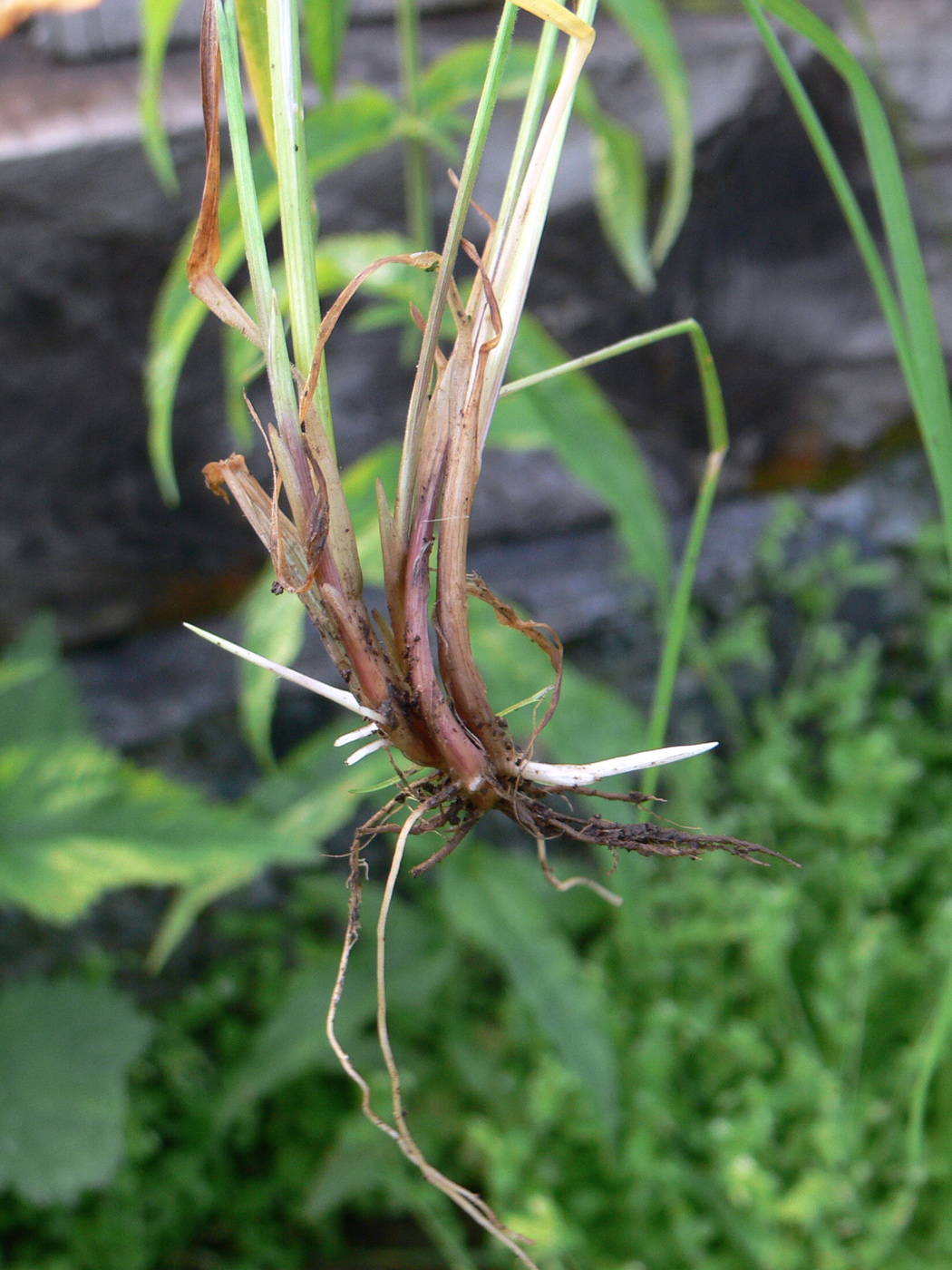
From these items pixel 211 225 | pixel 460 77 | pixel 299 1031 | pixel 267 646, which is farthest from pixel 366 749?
pixel 299 1031

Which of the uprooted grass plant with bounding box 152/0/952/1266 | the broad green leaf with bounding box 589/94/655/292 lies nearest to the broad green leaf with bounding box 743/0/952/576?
the uprooted grass plant with bounding box 152/0/952/1266

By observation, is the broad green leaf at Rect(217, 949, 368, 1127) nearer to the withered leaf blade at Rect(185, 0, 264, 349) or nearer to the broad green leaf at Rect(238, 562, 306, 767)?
the broad green leaf at Rect(238, 562, 306, 767)

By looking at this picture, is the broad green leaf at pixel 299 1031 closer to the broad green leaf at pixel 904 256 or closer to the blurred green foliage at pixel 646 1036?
the blurred green foliage at pixel 646 1036

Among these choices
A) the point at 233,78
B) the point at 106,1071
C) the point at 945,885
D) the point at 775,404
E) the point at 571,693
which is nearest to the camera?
the point at 233,78

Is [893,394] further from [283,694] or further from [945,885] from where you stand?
[283,694]

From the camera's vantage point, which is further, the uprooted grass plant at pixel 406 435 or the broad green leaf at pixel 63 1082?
the broad green leaf at pixel 63 1082

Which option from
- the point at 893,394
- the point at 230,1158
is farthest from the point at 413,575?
the point at 893,394

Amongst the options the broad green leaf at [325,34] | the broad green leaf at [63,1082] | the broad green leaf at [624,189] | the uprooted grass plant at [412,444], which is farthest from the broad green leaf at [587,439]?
the broad green leaf at [63,1082]
